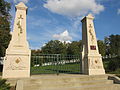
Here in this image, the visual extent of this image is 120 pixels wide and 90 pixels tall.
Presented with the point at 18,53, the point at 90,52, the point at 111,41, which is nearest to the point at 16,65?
the point at 18,53

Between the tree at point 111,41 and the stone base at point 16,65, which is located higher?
the tree at point 111,41

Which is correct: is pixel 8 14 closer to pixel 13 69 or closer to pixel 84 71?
pixel 13 69

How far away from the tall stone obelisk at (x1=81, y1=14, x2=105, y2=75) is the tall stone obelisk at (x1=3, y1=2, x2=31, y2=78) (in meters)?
4.58

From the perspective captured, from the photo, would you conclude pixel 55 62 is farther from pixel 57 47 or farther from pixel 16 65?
pixel 57 47

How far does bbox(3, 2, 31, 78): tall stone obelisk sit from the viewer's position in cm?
880

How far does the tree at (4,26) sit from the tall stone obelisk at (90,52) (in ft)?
29.6

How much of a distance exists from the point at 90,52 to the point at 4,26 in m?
10.7

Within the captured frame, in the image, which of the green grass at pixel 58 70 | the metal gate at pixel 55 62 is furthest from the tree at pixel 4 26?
the green grass at pixel 58 70

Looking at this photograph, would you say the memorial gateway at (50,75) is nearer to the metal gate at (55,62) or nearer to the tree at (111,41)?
the metal gate at (55,62)

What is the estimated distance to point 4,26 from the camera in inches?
627

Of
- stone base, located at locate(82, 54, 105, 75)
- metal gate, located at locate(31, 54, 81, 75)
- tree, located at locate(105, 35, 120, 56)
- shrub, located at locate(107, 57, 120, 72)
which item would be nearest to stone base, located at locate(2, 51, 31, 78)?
metal gate, located at locate(31, 54, 81, 75)

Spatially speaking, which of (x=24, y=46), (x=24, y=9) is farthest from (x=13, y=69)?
(x=24, y=9)

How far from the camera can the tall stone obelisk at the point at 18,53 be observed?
880cm

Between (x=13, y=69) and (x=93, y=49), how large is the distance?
20.8ft
